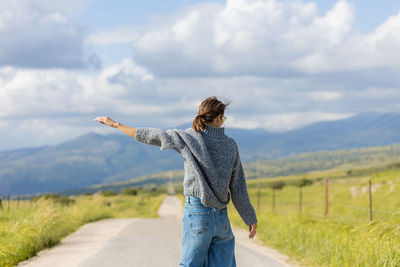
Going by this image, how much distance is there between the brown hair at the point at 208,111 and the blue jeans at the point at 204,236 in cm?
69

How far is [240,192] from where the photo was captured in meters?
5.39

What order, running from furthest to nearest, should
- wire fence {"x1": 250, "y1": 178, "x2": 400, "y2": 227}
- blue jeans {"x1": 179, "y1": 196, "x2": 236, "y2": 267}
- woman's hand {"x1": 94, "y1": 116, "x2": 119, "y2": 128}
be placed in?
wire fence {"x1": 250, "y1": 178, "x2": 400, "y2": 227}, woman's hand {"x1": 94, "y1": 116, "x2": 119, "y2": 128}, blue jeans {"x1": 179, "y1": 196, "x2": 236, "y2": 267}

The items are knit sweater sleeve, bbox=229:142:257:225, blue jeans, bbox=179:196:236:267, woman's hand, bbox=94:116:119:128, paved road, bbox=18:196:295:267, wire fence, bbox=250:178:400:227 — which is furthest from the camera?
wire fence, bbox=250:178:400:227

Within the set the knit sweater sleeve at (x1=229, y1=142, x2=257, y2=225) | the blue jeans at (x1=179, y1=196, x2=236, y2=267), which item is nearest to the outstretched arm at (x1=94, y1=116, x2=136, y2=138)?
the blue jeans at (x1=179, y1=196, x2=236, y2=267)

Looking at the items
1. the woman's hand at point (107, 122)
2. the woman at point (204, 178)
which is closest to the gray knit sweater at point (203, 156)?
the woman at point (204, 178)

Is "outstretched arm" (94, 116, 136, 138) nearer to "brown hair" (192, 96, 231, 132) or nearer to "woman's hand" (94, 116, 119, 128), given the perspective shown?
"woman's hand" (94, 116, 119, 128)

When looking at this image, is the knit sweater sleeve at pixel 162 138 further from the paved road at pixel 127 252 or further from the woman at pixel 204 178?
the paved road at pixel 127 252

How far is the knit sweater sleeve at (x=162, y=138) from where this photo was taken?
5012mm

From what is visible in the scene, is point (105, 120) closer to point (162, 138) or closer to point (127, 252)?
point (162, 138)

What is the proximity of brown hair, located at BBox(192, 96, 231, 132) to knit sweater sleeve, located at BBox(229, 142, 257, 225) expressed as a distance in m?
Result: 0.42

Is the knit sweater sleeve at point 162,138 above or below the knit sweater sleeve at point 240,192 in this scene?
above

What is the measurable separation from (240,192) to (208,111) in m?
0.90

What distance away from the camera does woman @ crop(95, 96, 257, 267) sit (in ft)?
16.3

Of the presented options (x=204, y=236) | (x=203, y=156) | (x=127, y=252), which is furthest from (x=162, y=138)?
(x=127, y=252)
